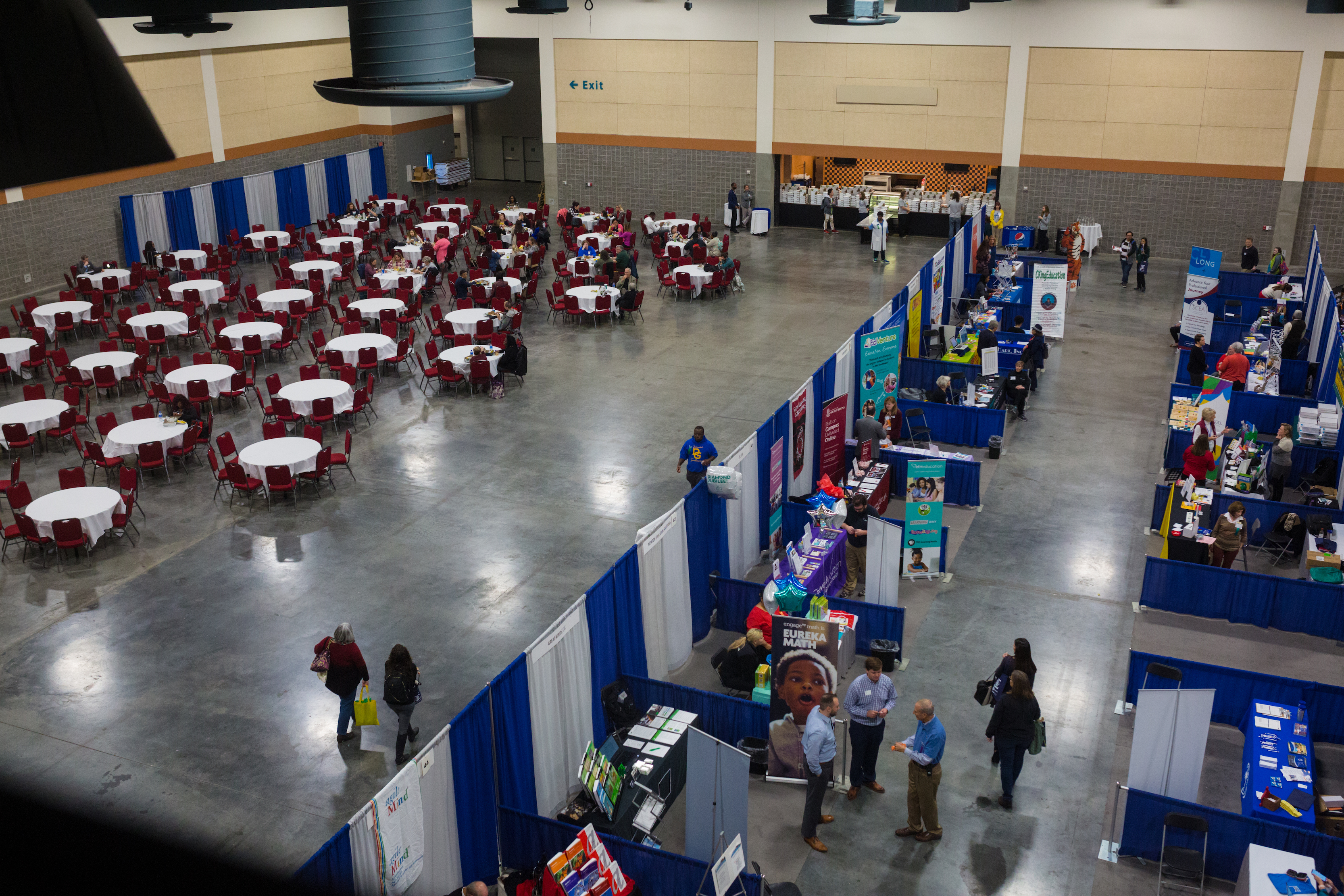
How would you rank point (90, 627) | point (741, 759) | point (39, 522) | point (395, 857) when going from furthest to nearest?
point (39, 522) < point (90, 627) < point (741, 759) < point (395, 857)

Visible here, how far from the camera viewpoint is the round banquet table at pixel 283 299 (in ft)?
73.2

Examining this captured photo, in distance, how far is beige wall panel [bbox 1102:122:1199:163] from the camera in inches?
1134

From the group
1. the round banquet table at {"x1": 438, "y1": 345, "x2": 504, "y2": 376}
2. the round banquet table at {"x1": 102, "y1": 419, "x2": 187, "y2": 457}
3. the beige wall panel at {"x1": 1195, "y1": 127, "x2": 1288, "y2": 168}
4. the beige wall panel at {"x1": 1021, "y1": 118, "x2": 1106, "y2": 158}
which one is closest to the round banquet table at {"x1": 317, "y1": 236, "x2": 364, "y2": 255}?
the round banquet table at {"x1": 438, "y1": 345, "x2": 504, "y2": 376}

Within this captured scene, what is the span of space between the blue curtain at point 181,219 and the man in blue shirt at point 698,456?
773 inches

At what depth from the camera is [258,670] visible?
1141 cm

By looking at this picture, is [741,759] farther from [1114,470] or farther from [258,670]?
[1114,470]

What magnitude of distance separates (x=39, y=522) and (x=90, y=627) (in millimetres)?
1978

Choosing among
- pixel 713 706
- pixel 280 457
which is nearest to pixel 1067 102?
pixel 280 457

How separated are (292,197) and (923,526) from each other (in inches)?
967

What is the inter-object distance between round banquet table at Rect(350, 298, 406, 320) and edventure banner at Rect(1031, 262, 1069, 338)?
1194cm

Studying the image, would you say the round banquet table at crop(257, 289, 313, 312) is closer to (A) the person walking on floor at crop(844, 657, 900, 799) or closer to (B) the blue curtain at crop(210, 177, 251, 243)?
(B) the blue curtain at crop(210, 177, 251, 243)

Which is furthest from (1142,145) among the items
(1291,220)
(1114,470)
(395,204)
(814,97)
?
(395,204)

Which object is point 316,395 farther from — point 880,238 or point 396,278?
point 880,238

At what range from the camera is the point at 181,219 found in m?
28.9
